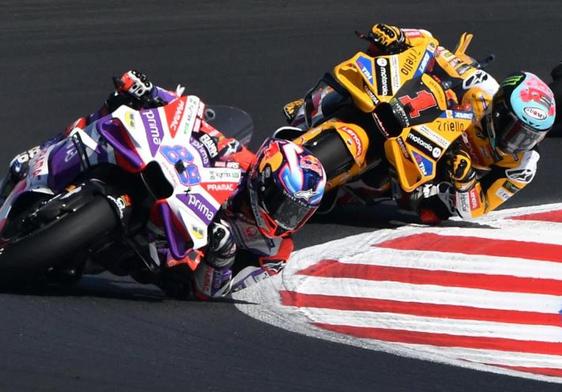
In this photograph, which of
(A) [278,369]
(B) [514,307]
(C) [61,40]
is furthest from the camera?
(C) [61,40]

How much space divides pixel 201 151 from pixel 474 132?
276 centimetres

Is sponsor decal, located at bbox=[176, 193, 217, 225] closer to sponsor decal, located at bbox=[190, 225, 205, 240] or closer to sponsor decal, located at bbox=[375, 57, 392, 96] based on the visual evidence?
sponsor decal, located at bbox=[190, 225, 205, 240]

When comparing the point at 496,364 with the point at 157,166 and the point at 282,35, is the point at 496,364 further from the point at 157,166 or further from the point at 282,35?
the point at 282,35

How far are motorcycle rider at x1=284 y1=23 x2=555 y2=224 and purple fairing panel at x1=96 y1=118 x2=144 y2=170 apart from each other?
2448 mm

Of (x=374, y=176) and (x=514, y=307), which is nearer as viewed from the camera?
(x=514, y=307)

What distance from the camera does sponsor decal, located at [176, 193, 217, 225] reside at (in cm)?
738

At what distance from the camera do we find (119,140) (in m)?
7.45

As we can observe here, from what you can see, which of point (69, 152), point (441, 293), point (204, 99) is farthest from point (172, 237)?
point (204, 99)

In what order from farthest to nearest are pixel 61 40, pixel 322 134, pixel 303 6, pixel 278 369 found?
1. pixel 303 6
2. pixel 61 40
3. pixel 322 134
4. pixel 278 369

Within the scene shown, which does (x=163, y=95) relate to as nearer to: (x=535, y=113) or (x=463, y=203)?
(x=463, y=203)

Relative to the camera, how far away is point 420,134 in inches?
369

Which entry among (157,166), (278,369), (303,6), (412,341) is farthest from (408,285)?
(303,6)

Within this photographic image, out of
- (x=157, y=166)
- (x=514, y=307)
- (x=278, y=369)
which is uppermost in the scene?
(x=157, y=166)

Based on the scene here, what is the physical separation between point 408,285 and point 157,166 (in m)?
2.05
